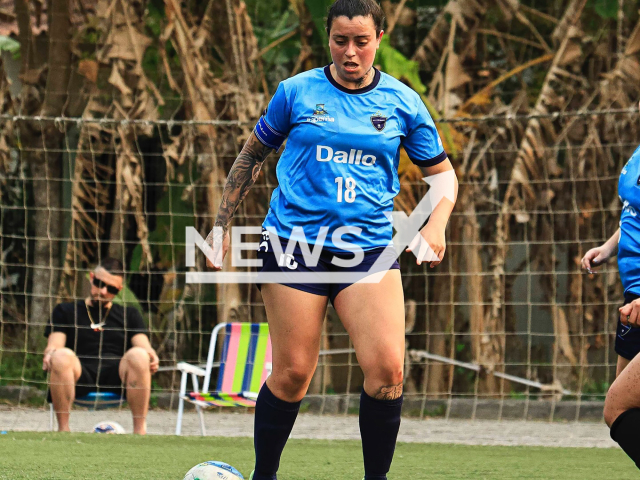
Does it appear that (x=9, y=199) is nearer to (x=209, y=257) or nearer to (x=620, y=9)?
(x=620, y=9)

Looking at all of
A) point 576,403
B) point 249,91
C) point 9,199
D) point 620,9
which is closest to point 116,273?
point 249,91

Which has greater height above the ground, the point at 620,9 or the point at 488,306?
the point at 620,9

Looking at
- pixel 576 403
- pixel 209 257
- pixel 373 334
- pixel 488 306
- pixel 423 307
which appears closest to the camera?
pixel 373 334

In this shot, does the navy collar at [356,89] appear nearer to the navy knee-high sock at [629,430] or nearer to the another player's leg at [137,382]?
the navy knee-high sock at [629,430]

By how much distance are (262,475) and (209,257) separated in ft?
2.96

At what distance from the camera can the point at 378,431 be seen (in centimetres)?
393

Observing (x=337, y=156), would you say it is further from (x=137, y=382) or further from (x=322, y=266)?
(x=137, y=382)

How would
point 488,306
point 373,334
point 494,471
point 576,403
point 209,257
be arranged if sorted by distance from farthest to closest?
point 488,306 → point 576,403 → point 494,471 → point 209,257 → point 373,334

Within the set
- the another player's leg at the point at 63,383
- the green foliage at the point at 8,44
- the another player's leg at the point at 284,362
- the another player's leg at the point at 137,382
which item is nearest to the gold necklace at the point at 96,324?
the another player's leg at the point at 137,382

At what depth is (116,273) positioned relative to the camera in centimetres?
859

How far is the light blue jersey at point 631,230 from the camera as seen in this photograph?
13.1ft

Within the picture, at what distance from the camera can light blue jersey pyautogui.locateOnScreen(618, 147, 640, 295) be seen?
400 cm

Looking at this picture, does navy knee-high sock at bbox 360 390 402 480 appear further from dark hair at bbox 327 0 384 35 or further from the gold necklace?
the gold necklace

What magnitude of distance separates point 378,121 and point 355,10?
44 cm
